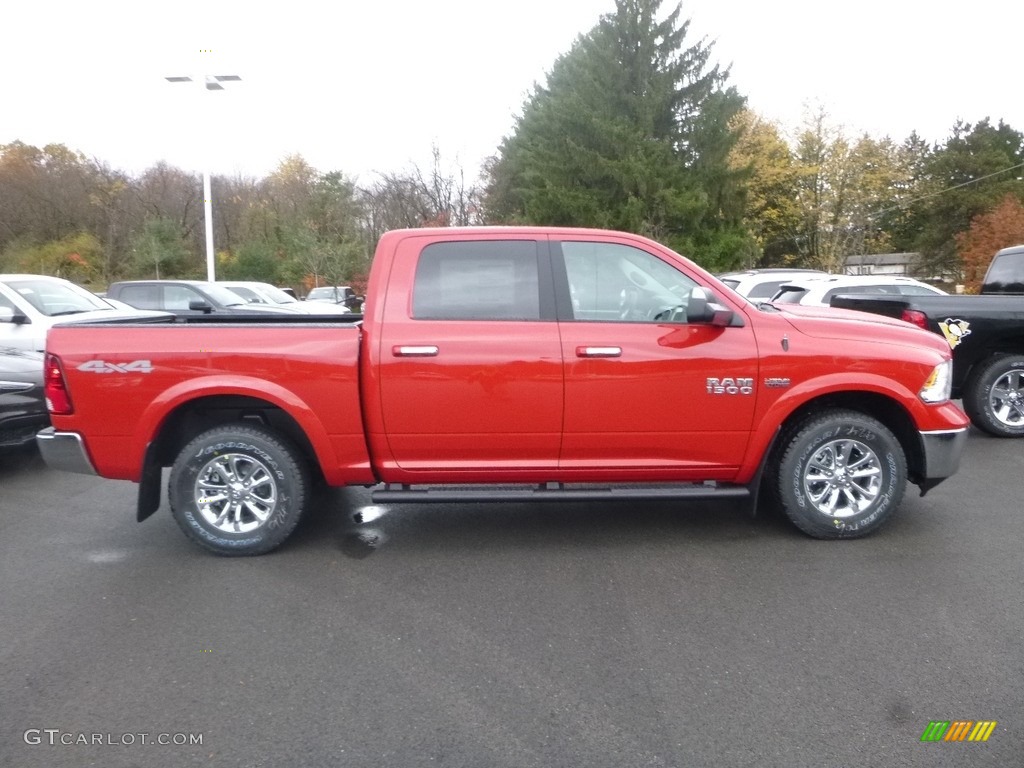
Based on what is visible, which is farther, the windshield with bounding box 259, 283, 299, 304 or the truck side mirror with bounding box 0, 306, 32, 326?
the windshield with bounding box 259, 283, 299, 304

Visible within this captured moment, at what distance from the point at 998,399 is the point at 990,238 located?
27430 millimetres

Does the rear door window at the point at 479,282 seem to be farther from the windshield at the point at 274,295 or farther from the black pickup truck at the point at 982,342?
the windshield at the point at 274,295

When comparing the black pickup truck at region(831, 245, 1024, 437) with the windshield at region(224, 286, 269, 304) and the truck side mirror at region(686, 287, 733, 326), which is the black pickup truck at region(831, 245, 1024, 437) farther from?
the windshield at region(224, 286, 269, 304)

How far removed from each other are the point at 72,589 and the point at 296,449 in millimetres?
1448

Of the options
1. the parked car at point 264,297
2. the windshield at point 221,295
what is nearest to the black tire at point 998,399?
the windshield at point 221,295

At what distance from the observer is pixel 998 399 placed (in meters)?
8.23

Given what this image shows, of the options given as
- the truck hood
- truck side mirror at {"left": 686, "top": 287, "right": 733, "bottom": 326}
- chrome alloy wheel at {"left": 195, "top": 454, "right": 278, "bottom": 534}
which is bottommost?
chrome alloy wheel at {"left": 195, "top": 454, "right": 278, "bottom": 534}

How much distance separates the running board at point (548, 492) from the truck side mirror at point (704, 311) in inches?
40.8

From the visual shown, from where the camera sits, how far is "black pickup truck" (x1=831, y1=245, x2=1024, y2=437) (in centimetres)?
783

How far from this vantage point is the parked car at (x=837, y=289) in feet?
→ 34.5

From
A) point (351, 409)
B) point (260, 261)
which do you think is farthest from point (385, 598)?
point (260, 261)

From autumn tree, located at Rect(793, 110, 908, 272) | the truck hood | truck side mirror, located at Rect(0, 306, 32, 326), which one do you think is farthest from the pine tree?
the truck hood

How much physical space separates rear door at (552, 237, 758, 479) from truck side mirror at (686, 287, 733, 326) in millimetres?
92

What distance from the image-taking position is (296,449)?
5129 mm
